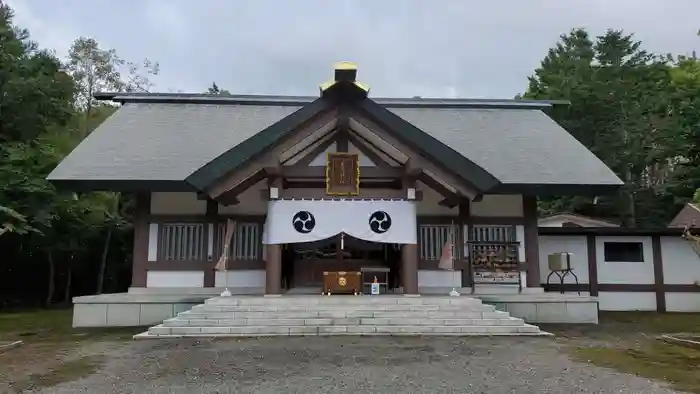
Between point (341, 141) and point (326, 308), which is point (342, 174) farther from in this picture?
point (326, 308)

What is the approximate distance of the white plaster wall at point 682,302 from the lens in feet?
39.7

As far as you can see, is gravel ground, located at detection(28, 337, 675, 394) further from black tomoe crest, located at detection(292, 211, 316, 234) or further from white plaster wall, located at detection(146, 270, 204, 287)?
white plaster wall, located at detection(146, 270, 204, 287)

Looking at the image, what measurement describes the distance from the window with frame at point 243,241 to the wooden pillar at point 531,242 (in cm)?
539

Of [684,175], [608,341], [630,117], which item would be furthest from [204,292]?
[630,117]

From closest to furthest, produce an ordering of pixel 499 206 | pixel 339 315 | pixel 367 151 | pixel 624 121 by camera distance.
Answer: pixel 339 315
pixel 367 151
pixel 499 206
pixel 624 121

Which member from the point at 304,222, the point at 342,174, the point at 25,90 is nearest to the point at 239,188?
the point at 304,222

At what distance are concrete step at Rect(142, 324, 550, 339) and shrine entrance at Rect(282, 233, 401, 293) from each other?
3484 mm

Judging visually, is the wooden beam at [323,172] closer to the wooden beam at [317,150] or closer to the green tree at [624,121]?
the wooden beam at [317,150]

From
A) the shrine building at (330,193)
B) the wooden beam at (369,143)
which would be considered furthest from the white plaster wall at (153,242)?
the wooden beam at (369,143)

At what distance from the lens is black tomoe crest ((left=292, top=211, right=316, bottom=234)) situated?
9664 mm

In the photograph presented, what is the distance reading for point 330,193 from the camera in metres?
9.76

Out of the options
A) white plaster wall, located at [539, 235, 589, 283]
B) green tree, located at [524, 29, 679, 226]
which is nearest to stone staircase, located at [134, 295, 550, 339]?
white plaster wall, located at [539, 235, 589, 283]

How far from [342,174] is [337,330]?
2991mm

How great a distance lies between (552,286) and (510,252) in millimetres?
2065
